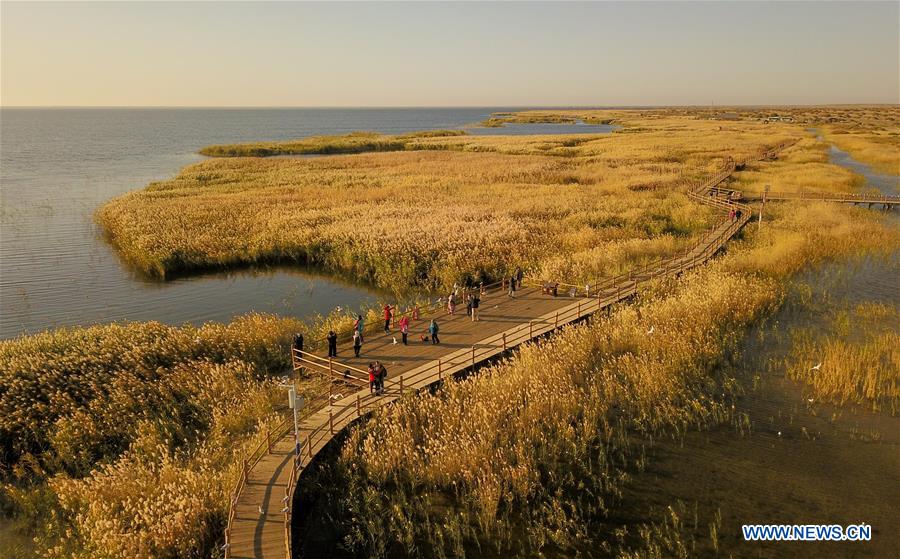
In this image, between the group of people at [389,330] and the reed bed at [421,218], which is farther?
the reed bed at [421,218]

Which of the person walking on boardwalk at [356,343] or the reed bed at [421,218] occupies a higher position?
the reed bed at [421,218]

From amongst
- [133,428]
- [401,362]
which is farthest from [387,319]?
[133,428]

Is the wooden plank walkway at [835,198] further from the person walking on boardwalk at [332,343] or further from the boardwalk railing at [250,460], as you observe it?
the boardwalk railing at [250,460]

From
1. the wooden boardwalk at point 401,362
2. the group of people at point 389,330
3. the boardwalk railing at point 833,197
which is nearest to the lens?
the wooden boardwalk at point 401,362

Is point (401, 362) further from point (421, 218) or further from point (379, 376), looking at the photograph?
point (421, 218)

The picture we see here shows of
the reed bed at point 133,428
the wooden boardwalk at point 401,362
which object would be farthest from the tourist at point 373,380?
the reed bed at point 133,428

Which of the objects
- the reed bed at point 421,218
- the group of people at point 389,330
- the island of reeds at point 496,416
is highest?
the reed bed at point 421,218

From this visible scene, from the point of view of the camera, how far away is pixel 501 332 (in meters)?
20.8

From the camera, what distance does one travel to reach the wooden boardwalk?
36.6 feet

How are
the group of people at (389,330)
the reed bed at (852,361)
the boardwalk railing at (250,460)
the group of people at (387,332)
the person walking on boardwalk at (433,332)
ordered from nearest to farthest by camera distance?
the boardwalk railing at (250,460), the group of people at (389,330), the reed bed at (852,361), the group of people at (387,332), the person walking on boardwalk at (433,332)

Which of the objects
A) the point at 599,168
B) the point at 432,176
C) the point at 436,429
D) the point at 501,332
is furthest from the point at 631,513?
the point at 599,168

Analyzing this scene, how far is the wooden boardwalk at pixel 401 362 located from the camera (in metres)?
11.2

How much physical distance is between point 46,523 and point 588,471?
1310cm

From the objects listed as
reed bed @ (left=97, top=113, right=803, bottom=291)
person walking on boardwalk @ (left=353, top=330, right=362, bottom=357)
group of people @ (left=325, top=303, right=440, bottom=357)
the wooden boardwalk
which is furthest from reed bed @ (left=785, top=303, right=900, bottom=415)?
person walking on boardwalk @ (left=353, top=330, right=362, bottom=357)
